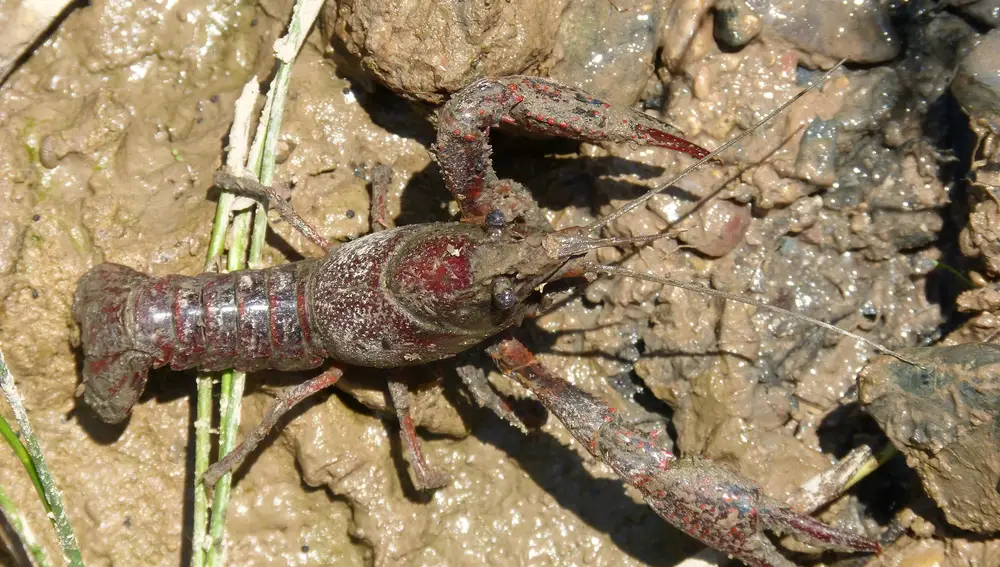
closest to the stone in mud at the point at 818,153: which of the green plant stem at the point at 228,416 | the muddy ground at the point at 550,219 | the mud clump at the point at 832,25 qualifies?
the muddy ground at the point at 550,219

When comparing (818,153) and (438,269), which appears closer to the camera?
(438,269)

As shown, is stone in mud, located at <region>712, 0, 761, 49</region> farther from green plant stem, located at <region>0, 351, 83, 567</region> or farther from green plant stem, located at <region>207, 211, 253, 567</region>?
green plant stem, located at <region>0, 351, 83, 567</region>

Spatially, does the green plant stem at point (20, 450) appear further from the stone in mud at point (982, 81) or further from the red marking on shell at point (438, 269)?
the stone in mud at point (982, 81)

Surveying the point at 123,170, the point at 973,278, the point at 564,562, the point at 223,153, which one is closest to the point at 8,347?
the point at 123,170

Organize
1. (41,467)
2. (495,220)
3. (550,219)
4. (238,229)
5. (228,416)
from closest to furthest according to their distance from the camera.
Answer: (495,220) → (41,467) → (228,416) → (238,229) → (550,219)

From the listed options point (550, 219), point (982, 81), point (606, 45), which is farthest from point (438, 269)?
point (982, 81)

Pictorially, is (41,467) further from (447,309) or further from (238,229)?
(447,309)

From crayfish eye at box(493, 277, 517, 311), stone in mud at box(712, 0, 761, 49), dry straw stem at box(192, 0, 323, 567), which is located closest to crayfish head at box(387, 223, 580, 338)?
crayfish eye at box(493, 277, 517, 311)

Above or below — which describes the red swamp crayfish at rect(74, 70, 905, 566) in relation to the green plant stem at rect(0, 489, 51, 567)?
above
